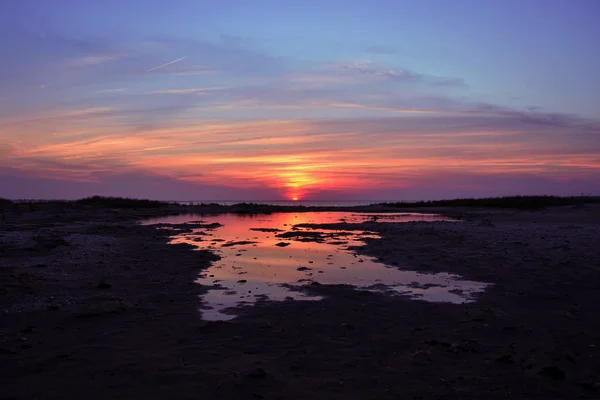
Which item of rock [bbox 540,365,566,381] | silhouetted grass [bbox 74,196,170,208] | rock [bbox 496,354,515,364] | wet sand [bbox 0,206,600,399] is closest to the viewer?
wet sand [bbox 0,206,600,399]

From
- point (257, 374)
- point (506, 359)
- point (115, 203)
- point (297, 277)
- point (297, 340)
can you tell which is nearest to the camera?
point (257, 374)

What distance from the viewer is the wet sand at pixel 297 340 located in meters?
6.77

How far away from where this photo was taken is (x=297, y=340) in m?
8.95

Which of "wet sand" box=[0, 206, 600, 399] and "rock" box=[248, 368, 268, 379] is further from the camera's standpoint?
"rock" box=[248, 368, 268, 379]

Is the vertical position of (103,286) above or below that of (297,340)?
above

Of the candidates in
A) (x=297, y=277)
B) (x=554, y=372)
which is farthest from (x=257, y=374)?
(x=297, y=277)

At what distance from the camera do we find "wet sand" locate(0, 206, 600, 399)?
267 inches

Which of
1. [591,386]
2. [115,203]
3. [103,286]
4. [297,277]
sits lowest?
[591,386]

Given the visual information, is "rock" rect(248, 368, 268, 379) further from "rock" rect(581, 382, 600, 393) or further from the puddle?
"rock" rect(581, 382, 600, 393)

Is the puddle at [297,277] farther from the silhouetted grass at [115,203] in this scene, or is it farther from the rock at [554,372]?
the silhouetted grass at [115,203]

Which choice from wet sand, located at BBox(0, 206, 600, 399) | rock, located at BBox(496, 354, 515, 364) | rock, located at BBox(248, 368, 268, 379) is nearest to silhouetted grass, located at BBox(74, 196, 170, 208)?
wet sand, located at BBox(0, 206, 600, 399)

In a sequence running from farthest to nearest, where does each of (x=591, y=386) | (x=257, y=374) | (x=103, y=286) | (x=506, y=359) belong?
(x=103, y=286) < (x=506, y=359) < (x=257, y=374) < (x=591, y=386)

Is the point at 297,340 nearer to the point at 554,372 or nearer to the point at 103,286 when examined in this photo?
the point at 554,372

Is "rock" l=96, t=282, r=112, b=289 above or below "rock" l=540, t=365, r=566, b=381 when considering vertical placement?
above
